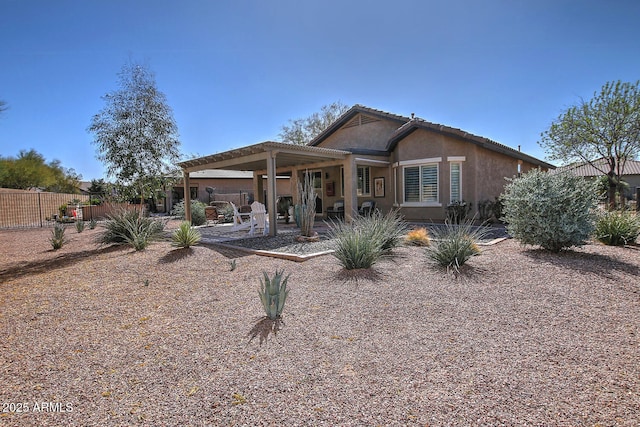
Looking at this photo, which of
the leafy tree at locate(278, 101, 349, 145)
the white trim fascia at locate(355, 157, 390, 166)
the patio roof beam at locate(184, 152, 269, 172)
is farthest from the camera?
the leafy tree at locate(278, 101, 349, 145)

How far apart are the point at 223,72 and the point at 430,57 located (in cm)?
776

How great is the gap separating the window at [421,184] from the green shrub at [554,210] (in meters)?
5.47

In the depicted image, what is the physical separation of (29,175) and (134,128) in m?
30.7

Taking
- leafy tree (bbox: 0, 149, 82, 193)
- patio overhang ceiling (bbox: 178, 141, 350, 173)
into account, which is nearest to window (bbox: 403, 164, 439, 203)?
patio overhang ceiling (bbox: 178, 141, 350, 173)

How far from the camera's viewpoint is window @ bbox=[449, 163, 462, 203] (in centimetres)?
1216

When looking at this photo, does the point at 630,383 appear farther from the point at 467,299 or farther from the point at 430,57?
the point at 430,57

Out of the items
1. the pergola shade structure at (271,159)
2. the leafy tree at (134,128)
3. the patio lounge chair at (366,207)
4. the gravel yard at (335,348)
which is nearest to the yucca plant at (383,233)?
the gravel yard at (335,348)

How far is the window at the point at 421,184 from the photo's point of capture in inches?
489

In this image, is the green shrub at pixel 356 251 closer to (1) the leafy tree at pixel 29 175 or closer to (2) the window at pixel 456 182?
(2) the window at pixel 456 182

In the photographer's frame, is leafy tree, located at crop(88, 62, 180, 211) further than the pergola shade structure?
Yes

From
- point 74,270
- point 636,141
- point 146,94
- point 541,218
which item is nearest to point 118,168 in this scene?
point 146,94

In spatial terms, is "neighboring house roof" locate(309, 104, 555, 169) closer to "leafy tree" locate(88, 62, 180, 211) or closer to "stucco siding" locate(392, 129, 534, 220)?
"stucco siding" locate(392, 129, 534, 220)

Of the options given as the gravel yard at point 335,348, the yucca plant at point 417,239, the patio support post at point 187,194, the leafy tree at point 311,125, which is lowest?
the gravel yard at point 335,348

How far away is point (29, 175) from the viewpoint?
3306 cm
